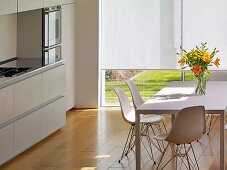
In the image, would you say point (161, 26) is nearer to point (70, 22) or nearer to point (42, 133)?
point (70, 22)

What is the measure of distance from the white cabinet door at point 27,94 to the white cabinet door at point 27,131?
0.12 meters

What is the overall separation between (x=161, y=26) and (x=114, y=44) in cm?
84

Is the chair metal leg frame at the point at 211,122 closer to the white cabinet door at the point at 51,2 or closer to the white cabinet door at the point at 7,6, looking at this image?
the white cabinet door at the point at 51,2

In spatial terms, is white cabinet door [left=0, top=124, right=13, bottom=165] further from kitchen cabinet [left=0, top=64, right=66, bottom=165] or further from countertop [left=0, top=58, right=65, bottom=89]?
countertop [left=0, top=58, right=65, bottom=89]

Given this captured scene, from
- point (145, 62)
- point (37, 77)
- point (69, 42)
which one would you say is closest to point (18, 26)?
point (37, 77)

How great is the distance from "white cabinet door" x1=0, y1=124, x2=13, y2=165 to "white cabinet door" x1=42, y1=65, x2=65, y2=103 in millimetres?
1273

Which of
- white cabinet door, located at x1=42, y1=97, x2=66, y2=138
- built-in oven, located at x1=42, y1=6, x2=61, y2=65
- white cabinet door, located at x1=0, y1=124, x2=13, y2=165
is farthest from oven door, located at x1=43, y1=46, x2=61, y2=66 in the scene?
white cabinet door, located at x1=0, y1=124, x2=13, y2=165

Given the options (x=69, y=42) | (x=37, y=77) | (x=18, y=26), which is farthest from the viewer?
(x=69, y=42)

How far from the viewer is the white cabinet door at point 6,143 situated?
7.88m

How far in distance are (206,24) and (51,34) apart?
2819 mm

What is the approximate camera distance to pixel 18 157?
845 centimetres

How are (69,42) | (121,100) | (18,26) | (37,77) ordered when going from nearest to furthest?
(121,100) → (37,77) → (18,26) → (69,42)

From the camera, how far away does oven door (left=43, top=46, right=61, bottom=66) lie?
31.9 ft

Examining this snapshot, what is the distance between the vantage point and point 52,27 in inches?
399
